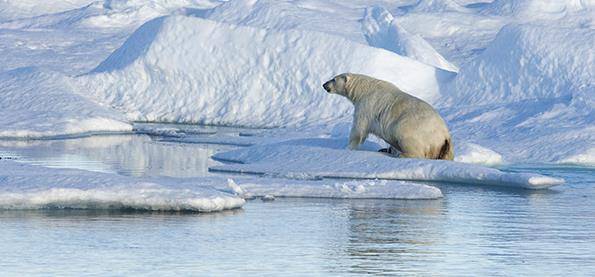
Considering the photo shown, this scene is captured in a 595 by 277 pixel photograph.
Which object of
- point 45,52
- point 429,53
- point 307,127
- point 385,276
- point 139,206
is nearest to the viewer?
point 385,276

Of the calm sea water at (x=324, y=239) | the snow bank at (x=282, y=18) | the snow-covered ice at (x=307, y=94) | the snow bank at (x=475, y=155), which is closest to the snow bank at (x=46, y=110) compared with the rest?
the snow-covered ice at (x=307, y=94)

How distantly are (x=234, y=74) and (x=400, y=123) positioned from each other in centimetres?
892

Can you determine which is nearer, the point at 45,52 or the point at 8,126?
the point at 8,126

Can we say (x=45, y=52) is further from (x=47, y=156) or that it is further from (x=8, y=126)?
(x=47, y=156)

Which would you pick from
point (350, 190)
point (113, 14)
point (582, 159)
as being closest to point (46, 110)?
point (582, 159)

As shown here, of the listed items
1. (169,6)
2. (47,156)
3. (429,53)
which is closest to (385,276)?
(47,156)

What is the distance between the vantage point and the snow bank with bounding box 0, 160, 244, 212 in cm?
813

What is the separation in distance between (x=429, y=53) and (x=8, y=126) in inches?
388

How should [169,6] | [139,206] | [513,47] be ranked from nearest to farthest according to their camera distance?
[139,206] → [513,47] → [169,6]

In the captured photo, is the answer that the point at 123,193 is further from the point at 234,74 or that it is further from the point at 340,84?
the point at 234,74

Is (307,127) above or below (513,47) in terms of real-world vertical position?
below

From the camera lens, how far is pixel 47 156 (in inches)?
520

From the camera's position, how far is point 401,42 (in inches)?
957

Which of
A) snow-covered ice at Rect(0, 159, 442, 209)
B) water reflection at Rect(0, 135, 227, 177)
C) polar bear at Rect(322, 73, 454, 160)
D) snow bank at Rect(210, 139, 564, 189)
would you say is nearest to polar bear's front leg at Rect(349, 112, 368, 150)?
polar bear at Rect(322, 73, 454, 160)
